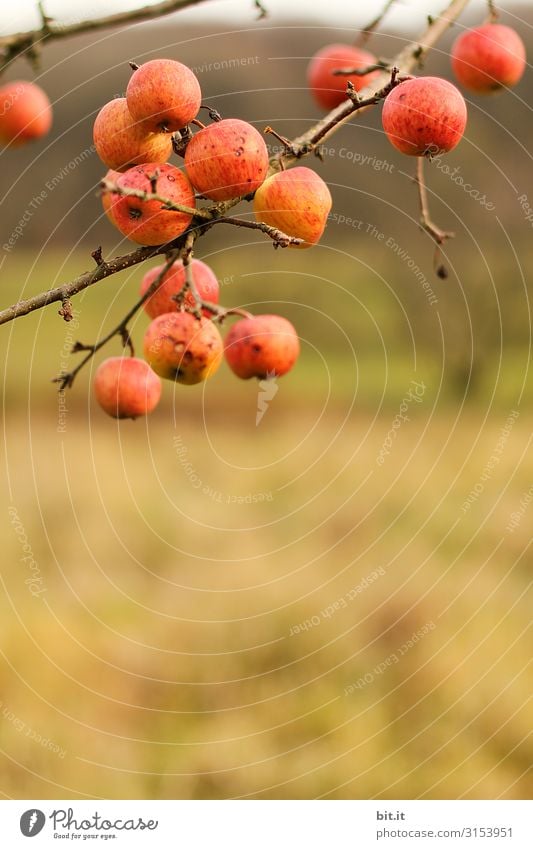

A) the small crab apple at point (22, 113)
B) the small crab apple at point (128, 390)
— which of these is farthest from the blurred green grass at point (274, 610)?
the small crab apple at point (128, 390)

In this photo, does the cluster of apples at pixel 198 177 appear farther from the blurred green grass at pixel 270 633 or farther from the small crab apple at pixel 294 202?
the blurred green grass at pixel 270 633

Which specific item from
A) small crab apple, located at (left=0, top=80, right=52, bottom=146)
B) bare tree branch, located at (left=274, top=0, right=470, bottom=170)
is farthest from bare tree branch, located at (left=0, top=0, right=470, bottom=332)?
small crab apple, located at (left=0, top=80, right=52, bottom=146)

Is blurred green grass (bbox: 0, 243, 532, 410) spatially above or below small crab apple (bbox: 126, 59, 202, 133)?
above

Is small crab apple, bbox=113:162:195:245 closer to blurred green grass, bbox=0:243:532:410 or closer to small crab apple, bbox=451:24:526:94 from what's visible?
small crab apple, bbox=451:24:526:94

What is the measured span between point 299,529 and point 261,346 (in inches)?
220

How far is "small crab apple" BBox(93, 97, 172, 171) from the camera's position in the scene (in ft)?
3.04

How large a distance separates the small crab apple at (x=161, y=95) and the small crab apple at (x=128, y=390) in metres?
0.31

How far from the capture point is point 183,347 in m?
0.94

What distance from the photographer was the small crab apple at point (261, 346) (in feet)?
3.48

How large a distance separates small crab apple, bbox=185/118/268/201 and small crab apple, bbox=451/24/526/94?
0.61 m

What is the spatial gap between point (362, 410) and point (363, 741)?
6810 mm

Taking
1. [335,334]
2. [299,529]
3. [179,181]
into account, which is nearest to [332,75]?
[179,181]

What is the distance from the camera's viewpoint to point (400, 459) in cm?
797

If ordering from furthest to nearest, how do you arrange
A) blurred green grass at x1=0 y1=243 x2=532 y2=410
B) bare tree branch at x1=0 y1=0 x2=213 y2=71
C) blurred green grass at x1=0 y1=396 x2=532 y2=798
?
blurred green grass at x1=0 y1=243 x2=532 y2=410
blurred green grass at x1=0 y1=396 x2=532 y2=798
bare tree branch at x1=0 y1=0 x2=213 y2=71
